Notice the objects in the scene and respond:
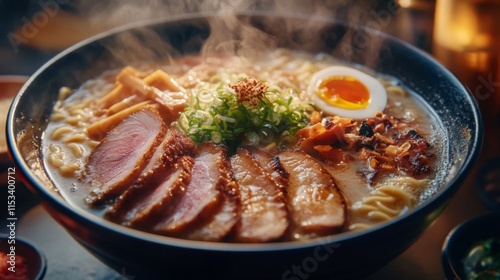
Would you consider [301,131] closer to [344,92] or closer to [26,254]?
[344,92]

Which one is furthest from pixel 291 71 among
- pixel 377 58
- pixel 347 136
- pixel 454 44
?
pixel 454 44

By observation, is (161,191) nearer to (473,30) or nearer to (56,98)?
(56,98)

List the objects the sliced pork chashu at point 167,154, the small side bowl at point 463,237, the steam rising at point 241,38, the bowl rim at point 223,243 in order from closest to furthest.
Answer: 1. the bowl rim at point 223,243
2. the sliced pork chashu at point 167,154
3. the small side bowl at point 463,237
4. the steam rising at point 241,38

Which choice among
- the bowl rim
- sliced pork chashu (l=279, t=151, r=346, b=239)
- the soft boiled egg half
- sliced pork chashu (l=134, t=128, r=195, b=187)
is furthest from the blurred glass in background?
sliced pork chashu (l=134, t=128, r=195, b=187)

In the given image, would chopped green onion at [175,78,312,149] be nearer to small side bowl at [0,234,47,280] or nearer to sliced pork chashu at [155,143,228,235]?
sliced pork chashu at [155,143,228,235]

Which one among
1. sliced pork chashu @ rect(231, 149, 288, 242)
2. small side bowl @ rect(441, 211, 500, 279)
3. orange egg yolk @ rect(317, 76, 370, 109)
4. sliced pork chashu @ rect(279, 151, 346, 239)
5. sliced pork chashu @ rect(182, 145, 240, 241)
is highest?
sliced pork chashu @ rect(182, 145, 240, 241)

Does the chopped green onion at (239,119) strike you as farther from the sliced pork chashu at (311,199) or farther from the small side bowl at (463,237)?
the small side bowl at (463,237)

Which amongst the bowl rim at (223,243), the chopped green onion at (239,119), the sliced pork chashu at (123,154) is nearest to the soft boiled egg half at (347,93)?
the chopped green onion at (239,119)
